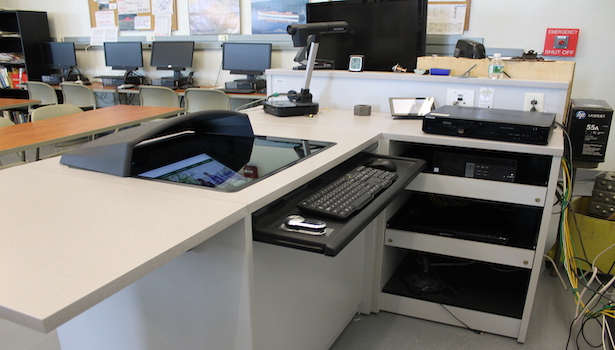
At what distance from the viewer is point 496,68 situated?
1.82 meters

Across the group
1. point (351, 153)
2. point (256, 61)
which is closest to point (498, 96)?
point (351, 153)

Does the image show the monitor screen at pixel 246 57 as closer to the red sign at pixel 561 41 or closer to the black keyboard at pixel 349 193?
the red sign at pixel 561 41

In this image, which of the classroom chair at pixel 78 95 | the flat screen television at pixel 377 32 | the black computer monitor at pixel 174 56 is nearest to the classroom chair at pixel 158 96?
the black computer monitor at pixel 174 56

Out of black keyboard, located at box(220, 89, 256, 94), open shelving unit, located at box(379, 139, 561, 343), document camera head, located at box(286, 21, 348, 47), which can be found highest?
document camera head, located at box(286, 21, 348, 47)

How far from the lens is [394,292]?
5.92 ft

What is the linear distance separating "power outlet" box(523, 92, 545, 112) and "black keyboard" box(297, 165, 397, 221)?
0.82m

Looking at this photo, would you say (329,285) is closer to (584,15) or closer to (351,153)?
(351,153)

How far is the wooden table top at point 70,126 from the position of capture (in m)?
2.25

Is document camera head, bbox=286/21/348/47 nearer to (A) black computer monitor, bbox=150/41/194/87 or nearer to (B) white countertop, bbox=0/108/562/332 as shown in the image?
(B) white countertop, bbox=0/108/562/332

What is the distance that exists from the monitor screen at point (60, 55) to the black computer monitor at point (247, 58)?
2204mm

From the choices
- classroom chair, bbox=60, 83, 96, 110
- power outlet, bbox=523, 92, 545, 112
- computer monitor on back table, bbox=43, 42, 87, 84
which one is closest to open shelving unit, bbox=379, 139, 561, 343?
power outlet, bbox=523, 92, 545, 112

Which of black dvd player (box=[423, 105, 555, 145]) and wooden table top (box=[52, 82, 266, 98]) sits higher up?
black dvd player (box=[423, 105, 555, 145])

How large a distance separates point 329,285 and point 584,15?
3.06m

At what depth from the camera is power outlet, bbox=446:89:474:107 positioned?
1846 mm
